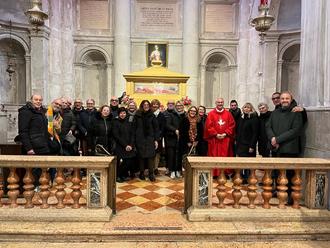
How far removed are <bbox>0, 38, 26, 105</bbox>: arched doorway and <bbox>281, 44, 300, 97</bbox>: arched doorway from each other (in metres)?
10.5

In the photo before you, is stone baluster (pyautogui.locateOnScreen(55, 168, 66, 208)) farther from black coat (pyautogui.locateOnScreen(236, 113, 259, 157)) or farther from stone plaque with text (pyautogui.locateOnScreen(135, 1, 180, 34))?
stone plaque with text (pyautogui.locateOnScreen(135, 1, 180, 34))

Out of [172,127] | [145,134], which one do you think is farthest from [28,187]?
[172,127]

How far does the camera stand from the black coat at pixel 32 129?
3.86 meters

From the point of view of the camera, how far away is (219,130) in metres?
4.95

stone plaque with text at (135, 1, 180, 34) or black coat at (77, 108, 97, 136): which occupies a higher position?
stone plaque with text at (135, 1, 180, 34)

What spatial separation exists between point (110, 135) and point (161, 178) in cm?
131

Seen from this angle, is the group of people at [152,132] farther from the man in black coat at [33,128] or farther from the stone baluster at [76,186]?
the stone baluster at [76,186]

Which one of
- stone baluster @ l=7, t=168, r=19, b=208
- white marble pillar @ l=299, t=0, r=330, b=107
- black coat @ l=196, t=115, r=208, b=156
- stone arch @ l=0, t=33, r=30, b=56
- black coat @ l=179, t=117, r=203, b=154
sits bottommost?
stone baluster @ l=7, t=168, r=19, b=208

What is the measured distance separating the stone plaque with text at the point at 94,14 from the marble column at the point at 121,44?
0.70 m

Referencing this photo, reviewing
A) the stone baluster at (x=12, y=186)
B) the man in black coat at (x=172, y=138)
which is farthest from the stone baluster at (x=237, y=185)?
the stone baluster at (x=12, y=186)

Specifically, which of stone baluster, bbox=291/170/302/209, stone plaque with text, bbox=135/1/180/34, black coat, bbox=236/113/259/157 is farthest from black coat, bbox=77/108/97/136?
stone plaque with text, bbox=135/1/180/34

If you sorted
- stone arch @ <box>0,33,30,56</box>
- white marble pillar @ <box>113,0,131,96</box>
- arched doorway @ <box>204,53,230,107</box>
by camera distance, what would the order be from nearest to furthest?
1. stone arch @ <box>0,33,30,56</box>
2. white marble pillar @ <box>113,0,131,96</box>
3. arched doorway @ <box>204,53,230,107</box>

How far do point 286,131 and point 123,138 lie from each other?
2.63 meters

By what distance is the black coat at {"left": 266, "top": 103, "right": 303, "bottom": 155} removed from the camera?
144 inches
